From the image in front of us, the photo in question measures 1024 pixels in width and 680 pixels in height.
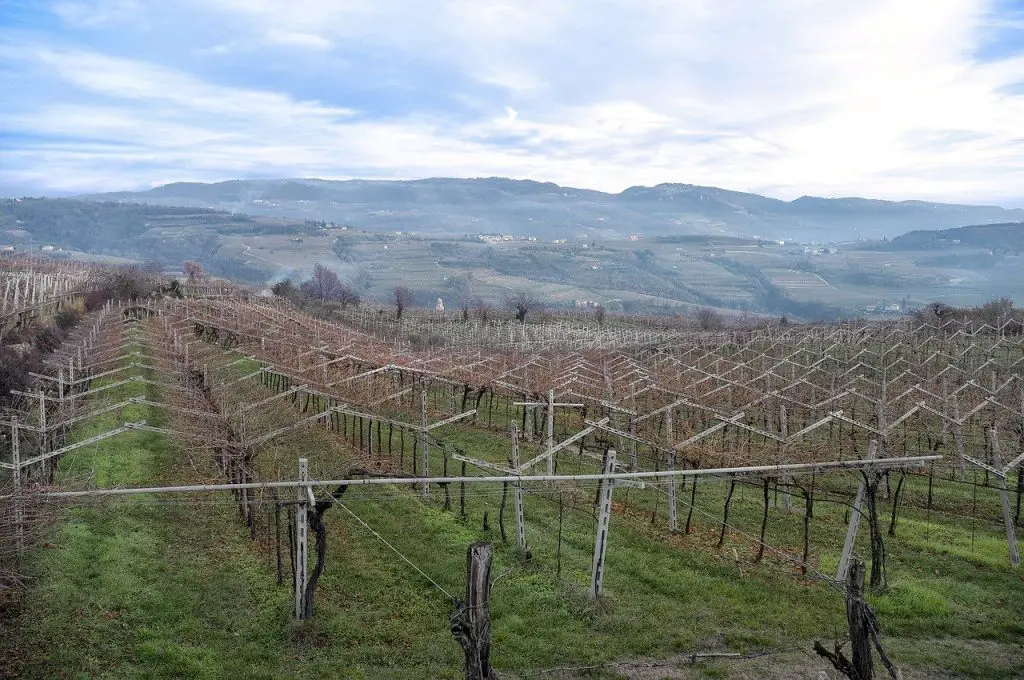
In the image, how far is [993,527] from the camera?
16.4 metres

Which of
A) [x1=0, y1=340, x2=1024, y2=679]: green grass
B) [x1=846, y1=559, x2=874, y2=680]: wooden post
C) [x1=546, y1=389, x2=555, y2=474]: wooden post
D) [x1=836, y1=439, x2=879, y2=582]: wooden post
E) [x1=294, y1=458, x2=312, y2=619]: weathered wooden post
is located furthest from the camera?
[x1=546, y1=389, x2=555, y2=474]: wooden post

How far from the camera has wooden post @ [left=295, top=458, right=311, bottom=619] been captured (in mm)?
10141

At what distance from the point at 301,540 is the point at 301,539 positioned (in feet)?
0.06

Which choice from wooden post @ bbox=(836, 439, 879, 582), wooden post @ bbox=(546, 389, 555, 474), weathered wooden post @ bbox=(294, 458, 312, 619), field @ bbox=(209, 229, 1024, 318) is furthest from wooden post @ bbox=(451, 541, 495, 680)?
field @ bbox=(209, 229, 1024, 318)

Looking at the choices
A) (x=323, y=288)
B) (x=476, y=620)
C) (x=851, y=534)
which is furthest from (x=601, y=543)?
(x=323, y=288)

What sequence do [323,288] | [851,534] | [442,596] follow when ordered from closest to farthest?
1. [442,596]
2. [851,534]
3. [323,288]

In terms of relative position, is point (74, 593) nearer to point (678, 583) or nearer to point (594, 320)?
point (678, 583)

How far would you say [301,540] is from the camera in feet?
33.5

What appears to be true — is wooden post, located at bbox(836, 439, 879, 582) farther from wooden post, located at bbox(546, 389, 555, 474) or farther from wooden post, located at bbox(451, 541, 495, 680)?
wooden post, located at bbox(451, 541, 495, 680)

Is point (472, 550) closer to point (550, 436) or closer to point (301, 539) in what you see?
point (301, 539)

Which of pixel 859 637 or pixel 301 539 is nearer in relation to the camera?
pixel 859 637

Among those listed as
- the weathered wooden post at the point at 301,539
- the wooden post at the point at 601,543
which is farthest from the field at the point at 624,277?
the weathered wooden post at the point at 301,539

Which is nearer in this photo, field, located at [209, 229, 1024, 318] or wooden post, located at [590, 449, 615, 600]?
wooden post, located at [590, 449, 615, 600]

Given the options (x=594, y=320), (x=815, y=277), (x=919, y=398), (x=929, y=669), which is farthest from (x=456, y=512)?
(x=815, y=277)
